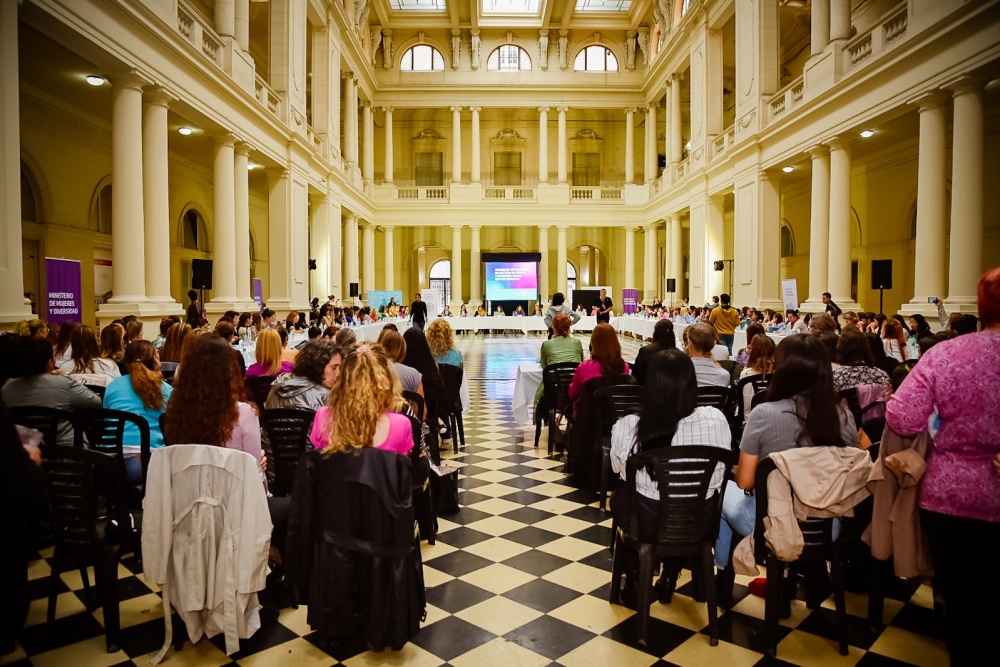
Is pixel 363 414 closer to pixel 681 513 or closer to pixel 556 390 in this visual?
pixel 681 513

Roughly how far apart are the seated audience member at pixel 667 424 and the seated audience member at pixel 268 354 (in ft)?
9.01

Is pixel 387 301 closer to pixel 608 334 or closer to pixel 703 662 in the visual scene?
pixel 608 334

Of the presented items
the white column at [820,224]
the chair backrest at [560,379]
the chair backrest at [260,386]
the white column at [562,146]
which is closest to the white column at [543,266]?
the white column at [562,146]

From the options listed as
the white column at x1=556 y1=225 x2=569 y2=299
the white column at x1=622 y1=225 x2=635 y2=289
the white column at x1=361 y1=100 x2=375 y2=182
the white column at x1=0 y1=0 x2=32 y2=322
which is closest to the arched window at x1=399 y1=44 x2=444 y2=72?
the white column at x1=361 y1=100 x2=375 y2=182

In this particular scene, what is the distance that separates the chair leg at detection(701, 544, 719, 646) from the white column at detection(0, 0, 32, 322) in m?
6.54

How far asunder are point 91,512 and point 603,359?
3405 millimetres

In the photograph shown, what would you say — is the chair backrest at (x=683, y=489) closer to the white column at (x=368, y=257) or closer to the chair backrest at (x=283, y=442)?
the chair backrest at (x=283, y=442)

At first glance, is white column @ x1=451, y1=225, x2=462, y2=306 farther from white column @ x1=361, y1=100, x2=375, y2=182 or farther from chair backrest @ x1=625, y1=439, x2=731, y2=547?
chair backrest @ x1=625, y1=439, x2=731, y2=547

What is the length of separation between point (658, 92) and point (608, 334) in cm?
2200

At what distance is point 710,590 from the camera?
2.76 m

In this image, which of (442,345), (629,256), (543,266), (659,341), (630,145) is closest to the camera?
(659,341)

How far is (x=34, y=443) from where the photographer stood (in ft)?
5.28

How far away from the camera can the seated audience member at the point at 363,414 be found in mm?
2512

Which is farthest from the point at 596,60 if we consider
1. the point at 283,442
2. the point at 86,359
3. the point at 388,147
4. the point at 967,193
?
the point at 283,442
